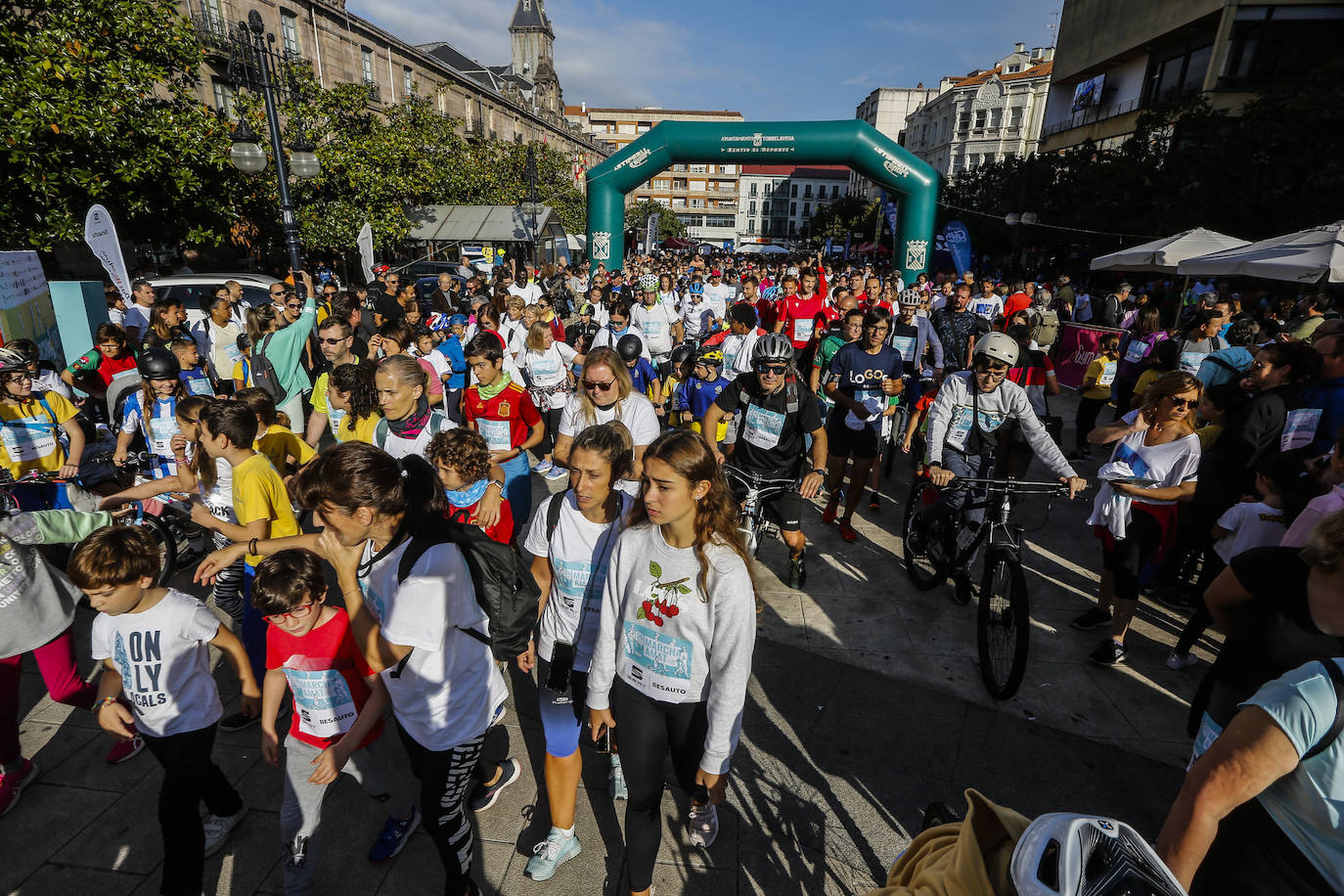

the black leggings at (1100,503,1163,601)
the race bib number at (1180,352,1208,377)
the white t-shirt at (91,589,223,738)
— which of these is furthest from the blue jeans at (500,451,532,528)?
the race bib number at (1180,352,1208,377)

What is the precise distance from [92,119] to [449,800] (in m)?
13.8

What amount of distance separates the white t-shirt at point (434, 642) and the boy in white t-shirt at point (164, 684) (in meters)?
0.81

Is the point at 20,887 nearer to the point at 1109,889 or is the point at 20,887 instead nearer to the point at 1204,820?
the point at 1109,889

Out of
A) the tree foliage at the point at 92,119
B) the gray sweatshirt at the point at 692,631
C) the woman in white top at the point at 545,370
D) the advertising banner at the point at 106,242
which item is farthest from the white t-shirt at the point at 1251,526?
the tree foliage at the point at 92,119

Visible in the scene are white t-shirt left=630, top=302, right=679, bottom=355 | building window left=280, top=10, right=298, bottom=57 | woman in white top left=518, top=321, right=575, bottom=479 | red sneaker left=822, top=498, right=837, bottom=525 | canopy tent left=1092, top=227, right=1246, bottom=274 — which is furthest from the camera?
building window left=280, top=10, right=298, bottom=57

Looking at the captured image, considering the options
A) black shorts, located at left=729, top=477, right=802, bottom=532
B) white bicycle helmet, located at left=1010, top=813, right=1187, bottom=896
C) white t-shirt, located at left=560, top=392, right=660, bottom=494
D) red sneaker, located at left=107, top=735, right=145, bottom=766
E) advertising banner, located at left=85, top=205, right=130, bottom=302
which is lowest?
red sneaker, located at left=107, top=735, right=145, bottom=766

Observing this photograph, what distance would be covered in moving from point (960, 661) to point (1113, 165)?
23121 mm

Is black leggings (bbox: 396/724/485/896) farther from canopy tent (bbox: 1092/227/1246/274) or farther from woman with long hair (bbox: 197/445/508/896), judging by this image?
canopy tent (bbox: 1092/227/1246/274)

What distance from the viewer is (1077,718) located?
12.1 ft

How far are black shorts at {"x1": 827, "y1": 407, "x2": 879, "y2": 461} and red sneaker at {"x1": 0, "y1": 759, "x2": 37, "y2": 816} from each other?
555cm

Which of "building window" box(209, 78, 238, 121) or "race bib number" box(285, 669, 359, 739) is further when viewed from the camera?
"building window" box(209, 78, 238, 121)

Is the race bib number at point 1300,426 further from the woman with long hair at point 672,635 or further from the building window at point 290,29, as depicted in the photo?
→ the building window at point 290,29

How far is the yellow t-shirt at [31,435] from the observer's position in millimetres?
4281

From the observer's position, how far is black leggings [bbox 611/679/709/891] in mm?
2287
